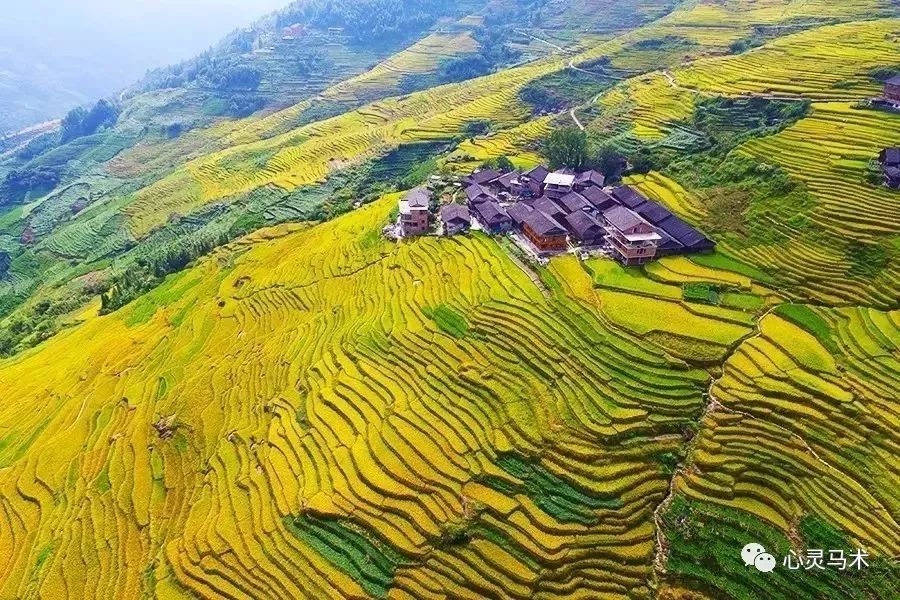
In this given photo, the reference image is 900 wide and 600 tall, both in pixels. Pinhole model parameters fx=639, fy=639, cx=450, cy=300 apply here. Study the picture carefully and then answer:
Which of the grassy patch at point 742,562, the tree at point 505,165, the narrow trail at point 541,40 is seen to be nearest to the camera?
the grassy patch at point 742,562

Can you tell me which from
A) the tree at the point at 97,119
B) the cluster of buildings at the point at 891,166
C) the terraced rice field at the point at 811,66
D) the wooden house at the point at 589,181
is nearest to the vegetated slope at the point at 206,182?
the tree at the point at 97,119

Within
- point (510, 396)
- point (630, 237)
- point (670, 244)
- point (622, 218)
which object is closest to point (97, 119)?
point (622, 218)

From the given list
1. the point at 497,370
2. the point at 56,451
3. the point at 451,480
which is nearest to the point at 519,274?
the point at 497,370

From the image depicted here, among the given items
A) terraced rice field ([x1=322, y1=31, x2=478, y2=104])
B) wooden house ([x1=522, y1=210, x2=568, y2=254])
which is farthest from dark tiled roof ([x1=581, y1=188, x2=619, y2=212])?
terraced rice field ([x1=322, y1=31, x2=478, y2=104])

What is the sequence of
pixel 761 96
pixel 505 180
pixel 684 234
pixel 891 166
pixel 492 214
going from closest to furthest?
1. pixel 684 234
2. pixel 891 166
3. pixel 492 214
4. pixel 505 180
5. pixel 761 96

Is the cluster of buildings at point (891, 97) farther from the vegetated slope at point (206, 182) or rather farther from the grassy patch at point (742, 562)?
the vegetated slope at point (206, 182)

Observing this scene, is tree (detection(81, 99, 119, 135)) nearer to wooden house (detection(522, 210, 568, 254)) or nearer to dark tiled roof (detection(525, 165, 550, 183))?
dark tiled roof (detection(525, 165, 550, 183))

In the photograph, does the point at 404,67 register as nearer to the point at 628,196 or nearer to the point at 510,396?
the point at 628,196
